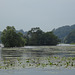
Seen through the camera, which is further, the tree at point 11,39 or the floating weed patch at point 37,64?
the tree at point 11,39

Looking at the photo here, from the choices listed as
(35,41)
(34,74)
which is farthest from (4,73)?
(35,41)

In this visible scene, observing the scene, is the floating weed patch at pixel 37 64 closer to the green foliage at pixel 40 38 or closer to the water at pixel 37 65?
the water at pixel 37 65

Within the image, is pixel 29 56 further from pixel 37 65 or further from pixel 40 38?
pixel 40 38

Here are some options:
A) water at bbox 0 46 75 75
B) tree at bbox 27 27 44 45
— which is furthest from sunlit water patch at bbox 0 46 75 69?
tree at bbox 27 27 44 45

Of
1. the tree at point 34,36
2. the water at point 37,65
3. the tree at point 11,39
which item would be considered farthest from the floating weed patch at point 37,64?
the tree at point 34,36

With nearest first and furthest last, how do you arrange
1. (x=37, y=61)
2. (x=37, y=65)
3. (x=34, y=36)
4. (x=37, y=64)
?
(x=37, y=65)
(x=37, y=64)
(x=37, y=61)
(x=34, y=36)

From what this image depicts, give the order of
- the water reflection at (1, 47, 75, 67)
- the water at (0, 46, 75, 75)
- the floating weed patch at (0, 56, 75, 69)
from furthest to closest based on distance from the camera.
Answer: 1. the water reflection at (1, 47, 75, 67)
2. the floating weed patch at (0, 56, 75, 69)
3. the water at (0, 46, 75, 75)

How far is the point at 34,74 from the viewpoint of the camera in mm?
14812

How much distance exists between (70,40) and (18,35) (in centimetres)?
11041

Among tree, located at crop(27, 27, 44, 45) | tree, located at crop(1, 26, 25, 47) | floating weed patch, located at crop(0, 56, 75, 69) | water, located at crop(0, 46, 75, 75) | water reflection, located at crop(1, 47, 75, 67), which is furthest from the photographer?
tree, located at crop(27, 27, 44, 45)

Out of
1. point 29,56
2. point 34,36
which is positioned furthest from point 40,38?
point 29,56

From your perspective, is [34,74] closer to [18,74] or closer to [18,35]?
[18,74]

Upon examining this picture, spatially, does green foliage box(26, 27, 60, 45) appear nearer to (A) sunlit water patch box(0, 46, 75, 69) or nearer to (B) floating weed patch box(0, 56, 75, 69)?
(A) sunlit water patch box(0, 46, 75, 69)

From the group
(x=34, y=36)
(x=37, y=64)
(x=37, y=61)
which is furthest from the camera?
(x=34, y=36)
